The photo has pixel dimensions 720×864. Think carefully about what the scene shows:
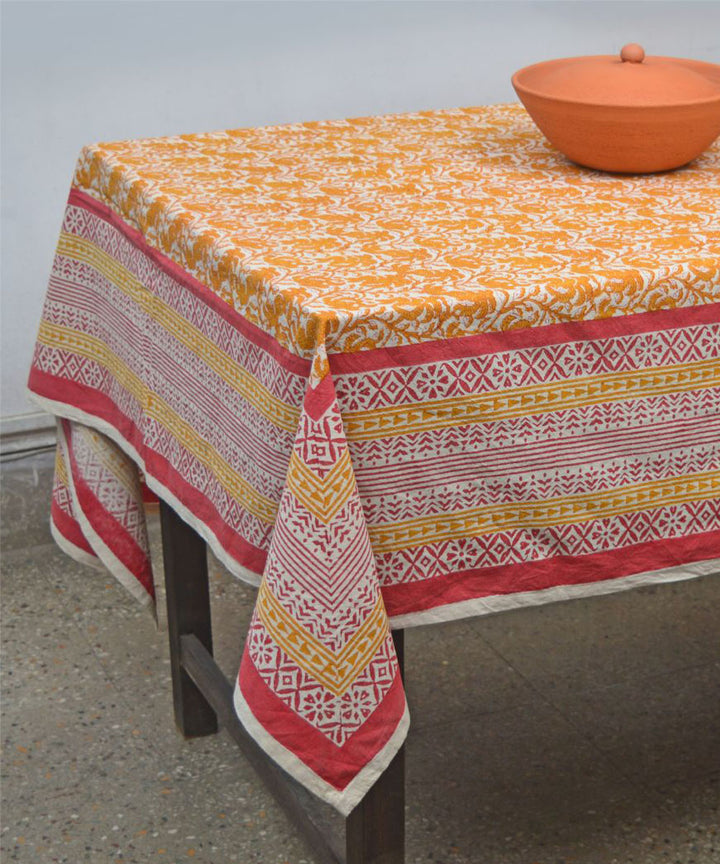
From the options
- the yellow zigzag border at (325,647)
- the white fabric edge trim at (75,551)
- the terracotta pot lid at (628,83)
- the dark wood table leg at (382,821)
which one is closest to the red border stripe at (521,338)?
the yellow zigzag border at (325,647)

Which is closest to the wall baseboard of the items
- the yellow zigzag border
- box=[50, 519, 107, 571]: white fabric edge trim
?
box=[50, 519, 107, 571]: white fabric edge trim

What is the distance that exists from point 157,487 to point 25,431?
1167 mm

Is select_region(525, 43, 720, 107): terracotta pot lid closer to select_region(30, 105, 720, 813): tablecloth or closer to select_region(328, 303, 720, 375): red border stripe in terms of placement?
select_region(30, 105, 720, 813): tablecloth

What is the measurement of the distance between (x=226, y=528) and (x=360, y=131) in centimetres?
85

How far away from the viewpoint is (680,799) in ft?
6.06

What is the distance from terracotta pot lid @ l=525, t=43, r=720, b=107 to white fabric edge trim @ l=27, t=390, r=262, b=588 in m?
0.72

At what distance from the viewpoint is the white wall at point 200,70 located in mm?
2494

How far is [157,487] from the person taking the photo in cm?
159

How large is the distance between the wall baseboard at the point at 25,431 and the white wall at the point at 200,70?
0.03 metres

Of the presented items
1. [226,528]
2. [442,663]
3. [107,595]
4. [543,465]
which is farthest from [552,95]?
[107,595]

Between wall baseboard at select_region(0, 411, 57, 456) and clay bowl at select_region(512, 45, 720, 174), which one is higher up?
clay bowl at select_region(512, 45, 720, 174)

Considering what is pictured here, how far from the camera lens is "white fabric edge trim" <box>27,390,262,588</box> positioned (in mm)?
1336

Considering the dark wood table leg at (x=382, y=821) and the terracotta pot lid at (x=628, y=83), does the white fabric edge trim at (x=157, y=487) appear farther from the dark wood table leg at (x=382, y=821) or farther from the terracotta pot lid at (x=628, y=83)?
the terracotta pot lid at (x=628, y=83)

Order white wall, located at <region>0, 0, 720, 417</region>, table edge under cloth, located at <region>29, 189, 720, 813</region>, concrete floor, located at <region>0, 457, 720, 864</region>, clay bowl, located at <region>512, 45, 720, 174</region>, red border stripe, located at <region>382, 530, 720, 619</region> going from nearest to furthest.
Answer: table edge under cloth, located at <region>29, 189, 720, 813</region> < red border stripe, located at <region>382, 530, 720, 619</region> < clay bowl, located at <region>512, 45, 720, 174</region> < concrete floor, located at <region>0, 457, 720, 864</region> < white wall, located at <region>0, 0, 720, 417</region>
